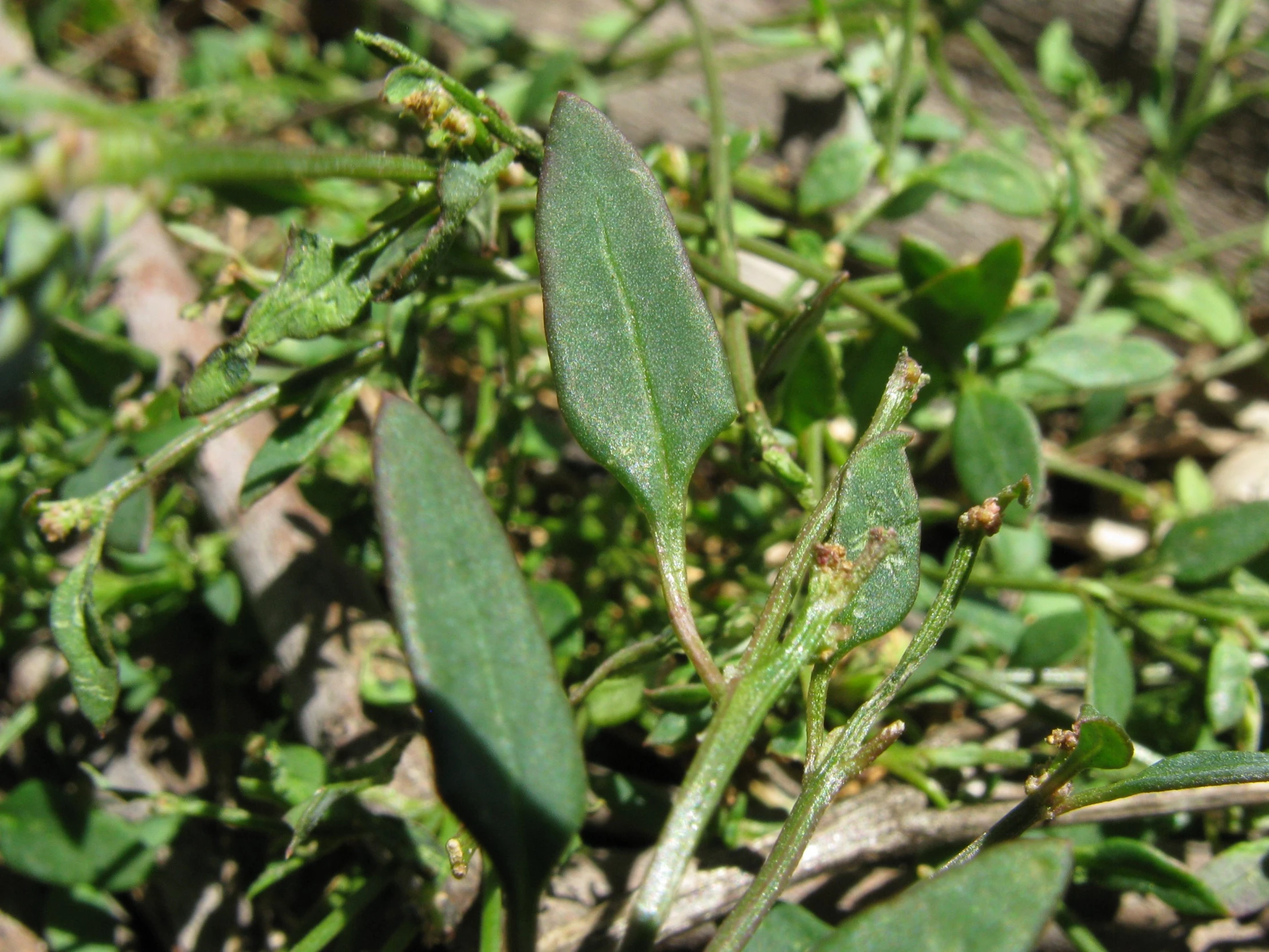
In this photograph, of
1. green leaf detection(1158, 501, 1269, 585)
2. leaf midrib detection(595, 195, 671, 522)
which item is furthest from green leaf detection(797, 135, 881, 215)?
leaf midrib detection(595, 195, 671, 522)

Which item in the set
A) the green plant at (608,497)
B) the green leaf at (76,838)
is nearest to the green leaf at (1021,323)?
the green plant at (608,497)

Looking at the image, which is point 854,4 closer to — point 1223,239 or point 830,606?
point 1223,239

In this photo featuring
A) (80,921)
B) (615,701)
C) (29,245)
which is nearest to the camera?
(29,245)

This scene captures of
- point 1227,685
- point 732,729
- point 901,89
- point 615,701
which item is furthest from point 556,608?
point 901,89

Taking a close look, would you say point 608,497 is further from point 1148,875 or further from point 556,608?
point 1148,875

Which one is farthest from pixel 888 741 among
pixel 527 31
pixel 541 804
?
pixel 527 31

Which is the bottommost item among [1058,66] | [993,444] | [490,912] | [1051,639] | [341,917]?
[341,917]

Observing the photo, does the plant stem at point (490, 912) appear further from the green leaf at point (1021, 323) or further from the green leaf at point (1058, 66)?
the green leaf at point (1058, 66)
